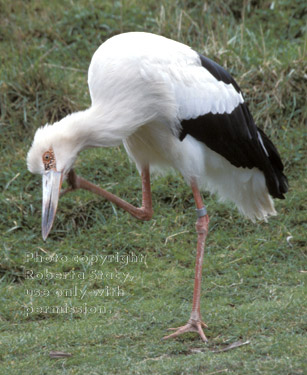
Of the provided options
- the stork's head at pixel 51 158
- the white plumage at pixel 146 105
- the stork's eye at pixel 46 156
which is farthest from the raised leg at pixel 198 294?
the stork's eye at pixel 46 156

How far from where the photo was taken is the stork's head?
4.59m

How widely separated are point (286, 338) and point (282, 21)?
18.0 feet

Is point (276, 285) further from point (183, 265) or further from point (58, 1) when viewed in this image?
point (58, 1)

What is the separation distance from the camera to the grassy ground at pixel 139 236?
4535 mm

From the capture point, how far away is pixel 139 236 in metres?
6.49

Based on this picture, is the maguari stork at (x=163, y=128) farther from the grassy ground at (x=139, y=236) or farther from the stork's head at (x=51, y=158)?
the grassy ground at (x=139, y=236)

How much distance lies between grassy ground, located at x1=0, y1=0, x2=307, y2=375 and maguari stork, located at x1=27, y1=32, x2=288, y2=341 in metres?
0.51

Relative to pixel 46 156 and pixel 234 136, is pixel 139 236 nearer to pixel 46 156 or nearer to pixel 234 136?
pixel 234 136

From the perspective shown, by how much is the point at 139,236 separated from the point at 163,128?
5.54 feet

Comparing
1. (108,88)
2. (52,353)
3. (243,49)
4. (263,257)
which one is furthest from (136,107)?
(243,49)

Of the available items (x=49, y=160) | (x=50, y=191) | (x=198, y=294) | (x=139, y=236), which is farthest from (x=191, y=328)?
(x=139, y=236)

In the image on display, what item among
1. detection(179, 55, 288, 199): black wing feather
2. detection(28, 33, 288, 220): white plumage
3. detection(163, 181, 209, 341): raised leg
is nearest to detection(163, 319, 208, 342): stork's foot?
detection(163, 181, 209, 341): raised leg

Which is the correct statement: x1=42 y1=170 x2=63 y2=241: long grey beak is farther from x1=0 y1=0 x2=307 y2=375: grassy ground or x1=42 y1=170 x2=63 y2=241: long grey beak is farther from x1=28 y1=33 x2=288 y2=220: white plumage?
x1=0 y1=0 x2=307 y2=375: grassy ground

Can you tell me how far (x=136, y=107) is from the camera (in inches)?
190
